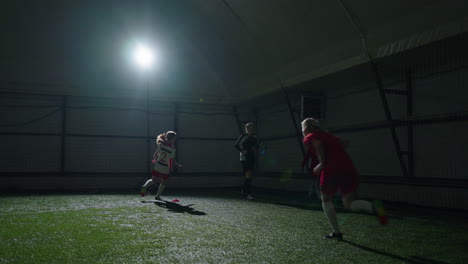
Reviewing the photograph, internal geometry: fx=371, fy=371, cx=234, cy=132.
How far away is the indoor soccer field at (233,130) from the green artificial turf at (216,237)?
0.04 metres

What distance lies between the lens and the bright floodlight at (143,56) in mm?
13211

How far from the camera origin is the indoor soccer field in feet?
14.0

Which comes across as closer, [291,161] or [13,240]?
[13,240]

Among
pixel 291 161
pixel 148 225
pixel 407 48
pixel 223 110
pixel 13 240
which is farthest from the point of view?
pixel 223 110

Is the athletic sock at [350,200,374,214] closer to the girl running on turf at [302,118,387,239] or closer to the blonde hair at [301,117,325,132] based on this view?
the girl running on turf at [302,118,387,239]

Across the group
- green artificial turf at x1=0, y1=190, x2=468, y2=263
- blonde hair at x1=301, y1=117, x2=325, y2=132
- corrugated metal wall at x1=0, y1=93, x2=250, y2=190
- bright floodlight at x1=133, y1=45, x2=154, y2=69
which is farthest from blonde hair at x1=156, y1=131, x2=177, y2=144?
bright floodlight at x1=133, y1=45, x2=154, y2=69

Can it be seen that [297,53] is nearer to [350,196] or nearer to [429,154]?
[429,154]

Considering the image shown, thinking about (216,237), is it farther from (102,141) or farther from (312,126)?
(102,141)

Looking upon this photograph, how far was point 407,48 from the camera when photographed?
6.73 meters

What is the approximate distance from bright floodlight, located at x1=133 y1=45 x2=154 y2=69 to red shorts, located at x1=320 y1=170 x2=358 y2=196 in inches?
411

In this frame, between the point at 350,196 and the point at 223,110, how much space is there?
34.6 feet

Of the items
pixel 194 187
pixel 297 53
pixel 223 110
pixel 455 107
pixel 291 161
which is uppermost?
pixel 297 53

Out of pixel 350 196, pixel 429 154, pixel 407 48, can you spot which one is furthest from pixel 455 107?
pixel 350 196

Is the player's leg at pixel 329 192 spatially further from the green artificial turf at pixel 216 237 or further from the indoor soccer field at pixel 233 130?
the green artificial turf at pixel 216 237
